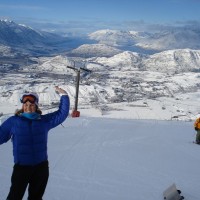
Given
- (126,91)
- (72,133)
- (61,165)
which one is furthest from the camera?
(126,91)

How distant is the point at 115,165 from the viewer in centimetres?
1010

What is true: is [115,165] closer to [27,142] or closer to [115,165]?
[115,165]

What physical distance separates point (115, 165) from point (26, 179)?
18.1 ft

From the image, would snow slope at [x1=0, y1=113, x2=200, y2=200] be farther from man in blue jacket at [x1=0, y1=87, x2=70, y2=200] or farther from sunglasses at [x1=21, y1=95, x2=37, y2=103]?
sunglasses at [x1=21, y1=95, x2=37, y2=103]

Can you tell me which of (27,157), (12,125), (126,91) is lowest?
(126,91)

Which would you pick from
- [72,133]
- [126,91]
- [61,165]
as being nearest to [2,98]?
[126,91]

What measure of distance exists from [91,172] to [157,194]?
2163mm

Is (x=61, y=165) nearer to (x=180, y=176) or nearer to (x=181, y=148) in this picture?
(x=180, y=176)

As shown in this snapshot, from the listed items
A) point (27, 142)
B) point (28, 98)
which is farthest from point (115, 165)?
point (28, 98)

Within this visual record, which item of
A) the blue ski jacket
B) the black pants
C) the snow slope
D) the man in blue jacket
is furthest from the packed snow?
the blue ski jacket

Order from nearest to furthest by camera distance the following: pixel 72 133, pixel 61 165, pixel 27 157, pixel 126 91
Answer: pixel 27 157 → pixel 61 165 → pixel 72 133 → pixel 126 91

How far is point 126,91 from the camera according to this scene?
12088 centimetres

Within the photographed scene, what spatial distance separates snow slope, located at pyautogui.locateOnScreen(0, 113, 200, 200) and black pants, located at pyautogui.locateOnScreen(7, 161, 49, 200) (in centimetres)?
208

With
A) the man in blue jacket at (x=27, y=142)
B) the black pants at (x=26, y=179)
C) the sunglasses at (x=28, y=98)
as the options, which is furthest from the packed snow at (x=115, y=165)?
the sunglasses at (x=28, y=98)
